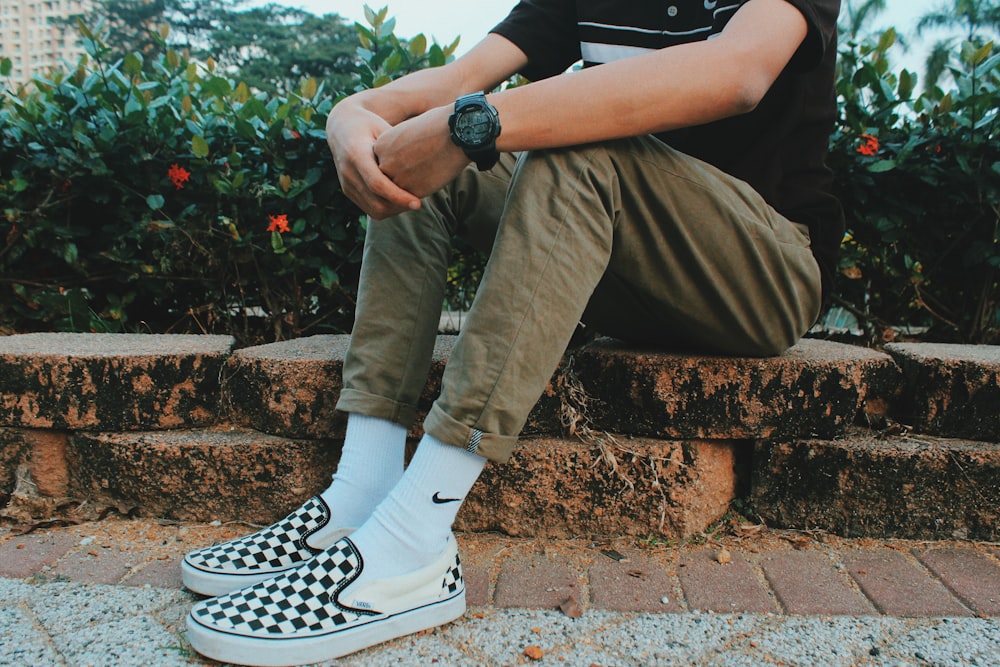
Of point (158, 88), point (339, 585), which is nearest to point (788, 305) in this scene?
point (339, 585)

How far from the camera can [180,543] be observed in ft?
5.06

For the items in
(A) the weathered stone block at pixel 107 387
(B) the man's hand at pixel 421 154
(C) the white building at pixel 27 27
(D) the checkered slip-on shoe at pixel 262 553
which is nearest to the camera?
(B) the man's hand at pixel 421 154

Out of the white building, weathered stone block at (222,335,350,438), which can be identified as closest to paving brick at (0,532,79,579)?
weathered stone block at (222,335,350,438)

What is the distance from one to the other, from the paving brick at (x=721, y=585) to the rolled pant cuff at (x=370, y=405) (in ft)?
2.10

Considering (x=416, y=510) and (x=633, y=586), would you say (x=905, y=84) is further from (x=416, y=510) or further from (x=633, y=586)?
(x=416, y=510)

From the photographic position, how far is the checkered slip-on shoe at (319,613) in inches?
43.1

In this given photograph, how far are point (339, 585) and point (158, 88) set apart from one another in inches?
69.6

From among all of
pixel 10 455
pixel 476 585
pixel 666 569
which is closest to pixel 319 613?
pixel 476 585

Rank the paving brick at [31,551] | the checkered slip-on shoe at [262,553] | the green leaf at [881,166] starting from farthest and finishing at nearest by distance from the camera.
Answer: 1. the green leaf at [881,166]
2. the paving brick at [31,551]
3. the checkered slip-on shoe at [262,553]

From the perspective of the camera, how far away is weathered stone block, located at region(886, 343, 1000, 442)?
4.98 feet

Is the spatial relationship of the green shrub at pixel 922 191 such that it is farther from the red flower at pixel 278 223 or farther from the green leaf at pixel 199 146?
the green leaf at pixel 199 146

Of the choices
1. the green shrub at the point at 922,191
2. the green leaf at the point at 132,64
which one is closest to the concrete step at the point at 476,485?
the green shrub at the point at 922,191

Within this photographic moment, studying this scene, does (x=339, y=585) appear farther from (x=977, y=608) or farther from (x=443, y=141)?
(x=977, y=608)

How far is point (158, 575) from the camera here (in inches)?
55.5
